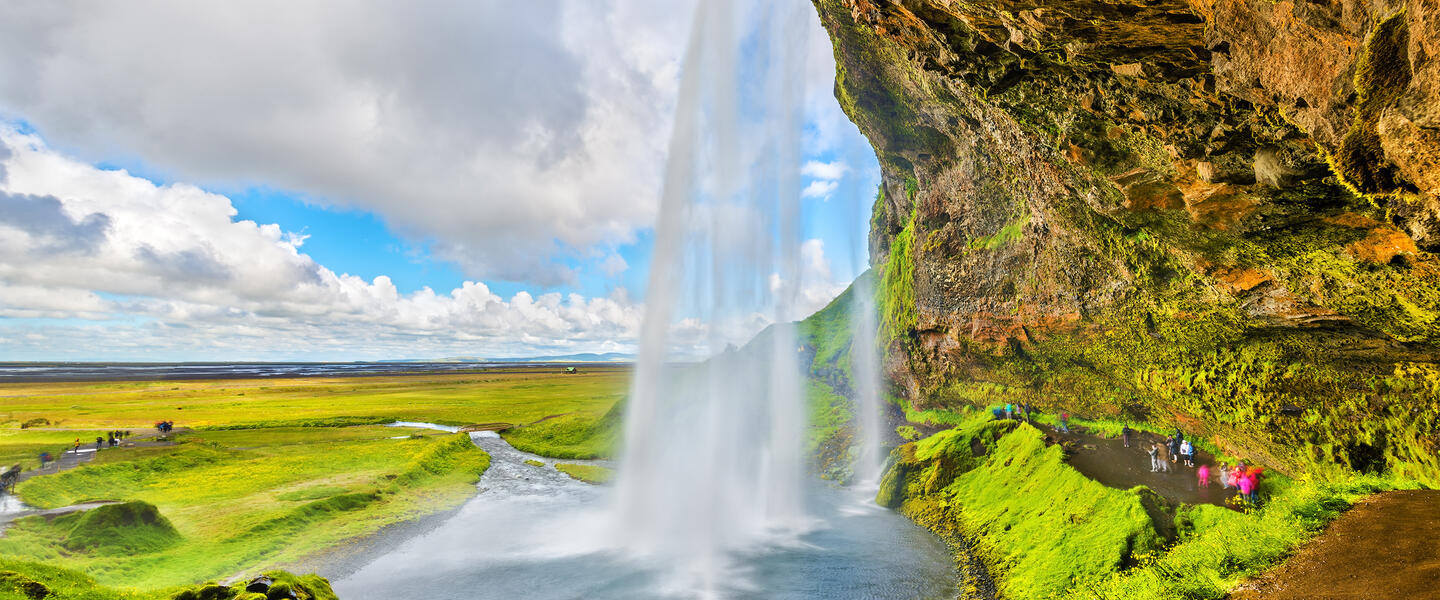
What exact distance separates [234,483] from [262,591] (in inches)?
1130

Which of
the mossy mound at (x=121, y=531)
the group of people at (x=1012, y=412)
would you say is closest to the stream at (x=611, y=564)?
the mossy mound at (x=121, y=531)

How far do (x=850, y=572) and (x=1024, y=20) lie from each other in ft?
59.9

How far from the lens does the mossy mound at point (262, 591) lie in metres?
11.3

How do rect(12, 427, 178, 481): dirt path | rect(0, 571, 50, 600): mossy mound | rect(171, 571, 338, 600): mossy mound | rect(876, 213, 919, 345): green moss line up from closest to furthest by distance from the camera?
rect(0, 571, 50, 600): mossy mound → rect(171, 571, 338, 600): mossy mound → rect(12, 427, 178, 481): dirt path → rect(876, 213, 919, 345): green moss

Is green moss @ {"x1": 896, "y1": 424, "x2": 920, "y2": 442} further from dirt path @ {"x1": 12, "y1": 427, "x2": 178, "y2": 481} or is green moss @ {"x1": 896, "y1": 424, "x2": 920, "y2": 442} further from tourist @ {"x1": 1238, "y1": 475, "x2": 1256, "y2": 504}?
dirt path @ {"x1": 12, "y1": 427, "x2": 178, "y2": 481}

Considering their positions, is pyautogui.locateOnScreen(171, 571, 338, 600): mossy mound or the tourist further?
the tourist

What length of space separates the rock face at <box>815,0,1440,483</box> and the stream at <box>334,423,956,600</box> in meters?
12.8

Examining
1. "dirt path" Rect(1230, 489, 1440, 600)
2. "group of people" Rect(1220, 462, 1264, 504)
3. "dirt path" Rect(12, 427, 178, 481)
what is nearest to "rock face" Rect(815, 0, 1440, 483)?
"group of people" Rect(1220, 462, 1264, 504)

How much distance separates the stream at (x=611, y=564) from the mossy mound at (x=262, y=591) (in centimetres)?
549

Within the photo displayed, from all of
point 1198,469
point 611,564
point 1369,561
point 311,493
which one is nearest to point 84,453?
point 311,493

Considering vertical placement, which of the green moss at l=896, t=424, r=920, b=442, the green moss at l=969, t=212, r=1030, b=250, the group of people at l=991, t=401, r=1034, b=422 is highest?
the green moss at l=969, t=212, r=1030, b=250

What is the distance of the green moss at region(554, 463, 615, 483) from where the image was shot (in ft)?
118

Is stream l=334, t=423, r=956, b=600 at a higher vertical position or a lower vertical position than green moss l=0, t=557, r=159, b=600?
lower

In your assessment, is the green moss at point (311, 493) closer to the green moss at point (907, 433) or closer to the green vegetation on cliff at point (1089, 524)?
the green vegetation on cliff at point (1089, 524)
